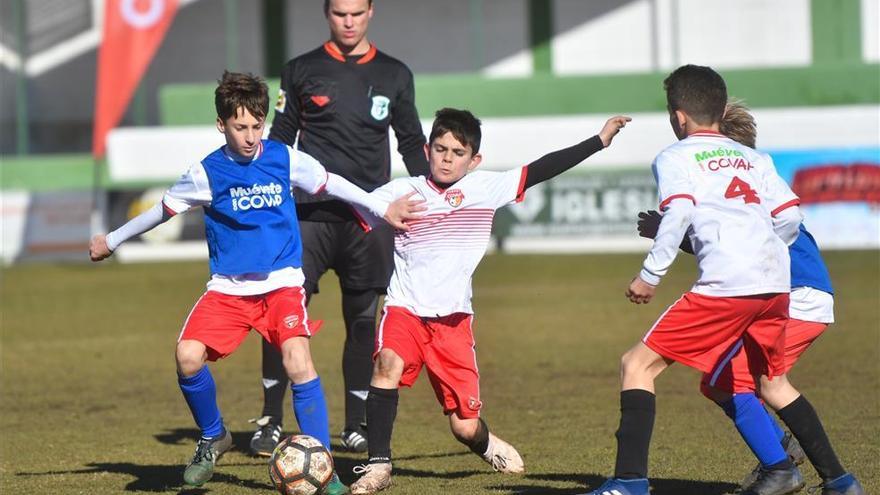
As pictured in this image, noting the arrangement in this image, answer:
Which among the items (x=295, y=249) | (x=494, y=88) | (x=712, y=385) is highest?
(x=494, y=88)

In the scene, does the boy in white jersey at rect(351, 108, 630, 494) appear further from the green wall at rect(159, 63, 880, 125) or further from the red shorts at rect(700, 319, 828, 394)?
the green wall at rect(159, 63, 880, 125)

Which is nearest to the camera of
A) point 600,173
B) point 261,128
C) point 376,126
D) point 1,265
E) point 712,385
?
point 712,385

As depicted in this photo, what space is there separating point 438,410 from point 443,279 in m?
2.67

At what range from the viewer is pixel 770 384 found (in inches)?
222

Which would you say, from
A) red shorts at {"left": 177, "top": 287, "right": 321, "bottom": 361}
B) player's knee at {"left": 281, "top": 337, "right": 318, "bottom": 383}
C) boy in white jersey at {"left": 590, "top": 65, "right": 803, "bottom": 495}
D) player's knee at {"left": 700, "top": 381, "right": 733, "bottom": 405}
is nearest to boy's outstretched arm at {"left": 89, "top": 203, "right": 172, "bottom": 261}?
red shorts at {"left": 177, "top": 287, "right": 321, "bottom": 361}

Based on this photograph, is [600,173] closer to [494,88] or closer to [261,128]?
[494,88]

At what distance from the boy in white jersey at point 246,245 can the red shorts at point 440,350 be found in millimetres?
369

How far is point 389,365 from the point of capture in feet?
19.8

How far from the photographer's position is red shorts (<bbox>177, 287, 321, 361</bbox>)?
6.14 meters

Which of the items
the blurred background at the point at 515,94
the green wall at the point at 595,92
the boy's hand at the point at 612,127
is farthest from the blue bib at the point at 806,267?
the green wall at the point at 595,92

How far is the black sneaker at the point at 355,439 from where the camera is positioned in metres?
7.21

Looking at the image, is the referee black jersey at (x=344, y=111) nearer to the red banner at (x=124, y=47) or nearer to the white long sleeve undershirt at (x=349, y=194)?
the white long sleeve undershirt at (x=349, y=194)

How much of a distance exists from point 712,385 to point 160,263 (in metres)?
17.7

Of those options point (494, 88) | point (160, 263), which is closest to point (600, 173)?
point (494, 88)
